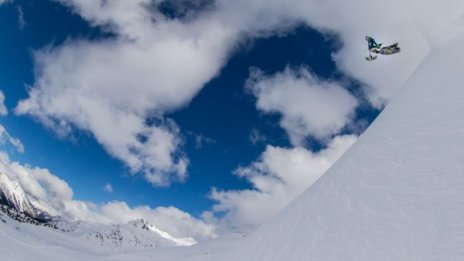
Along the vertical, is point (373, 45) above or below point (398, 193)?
above

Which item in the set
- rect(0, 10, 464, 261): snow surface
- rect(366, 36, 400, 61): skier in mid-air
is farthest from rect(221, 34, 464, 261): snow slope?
rect(366, 36, 400, 61): skier in mid-air

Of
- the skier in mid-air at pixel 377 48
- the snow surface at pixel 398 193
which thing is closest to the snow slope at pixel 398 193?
the snow surface at pixel 398 193

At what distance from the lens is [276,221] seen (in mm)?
13414

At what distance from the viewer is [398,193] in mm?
8484

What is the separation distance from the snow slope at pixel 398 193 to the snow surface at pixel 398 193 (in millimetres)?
25

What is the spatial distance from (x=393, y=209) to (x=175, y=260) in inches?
927

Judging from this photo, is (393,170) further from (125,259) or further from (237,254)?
(125,259)

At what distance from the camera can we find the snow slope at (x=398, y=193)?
689 centimetres

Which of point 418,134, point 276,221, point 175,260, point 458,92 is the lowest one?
point 175,260

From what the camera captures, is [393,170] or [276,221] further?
[276,221]

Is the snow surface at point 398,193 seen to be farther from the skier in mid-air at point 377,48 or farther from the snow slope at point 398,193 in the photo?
the skier in mid-air at point 377,48

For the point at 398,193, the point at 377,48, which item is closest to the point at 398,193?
the point at 398,193

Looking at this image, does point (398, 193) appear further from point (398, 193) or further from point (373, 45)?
point (373, 45)

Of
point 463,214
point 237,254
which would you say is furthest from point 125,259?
point 463,214
